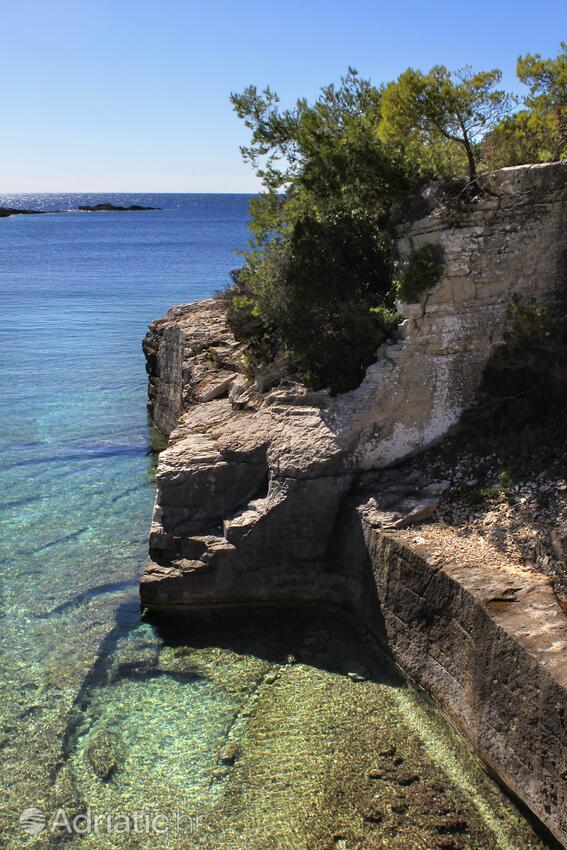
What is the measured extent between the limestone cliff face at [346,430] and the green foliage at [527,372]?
270mm

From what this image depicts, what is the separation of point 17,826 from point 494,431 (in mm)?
7496

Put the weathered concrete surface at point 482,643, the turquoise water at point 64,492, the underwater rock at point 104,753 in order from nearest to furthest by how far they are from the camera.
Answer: the weathered concrete surface at point 482,643 → the underwater rock at point 104,753 → the turquoise water at point 64,492

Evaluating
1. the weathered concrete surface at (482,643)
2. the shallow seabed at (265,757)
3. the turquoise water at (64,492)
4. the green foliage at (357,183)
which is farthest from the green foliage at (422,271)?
the turquoise water at (64,492)

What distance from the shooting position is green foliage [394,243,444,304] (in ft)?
33.7

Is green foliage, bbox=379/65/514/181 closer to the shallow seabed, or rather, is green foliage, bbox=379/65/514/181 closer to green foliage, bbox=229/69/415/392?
green foliage, bbox=229/69/415/392

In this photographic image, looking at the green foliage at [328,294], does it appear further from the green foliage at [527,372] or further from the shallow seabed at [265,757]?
the shallow seabed at [265,757]

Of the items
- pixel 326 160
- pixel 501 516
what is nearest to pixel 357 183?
pixel 326 160

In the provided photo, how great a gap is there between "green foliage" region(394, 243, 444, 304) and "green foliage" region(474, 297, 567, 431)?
3.93ft

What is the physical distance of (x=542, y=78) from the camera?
1088 cm

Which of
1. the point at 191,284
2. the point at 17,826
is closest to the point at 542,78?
the point at 17,826

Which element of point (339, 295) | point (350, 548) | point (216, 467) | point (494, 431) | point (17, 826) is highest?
point (339, 295)

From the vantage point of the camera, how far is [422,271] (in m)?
10.3

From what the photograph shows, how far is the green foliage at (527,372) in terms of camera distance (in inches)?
400

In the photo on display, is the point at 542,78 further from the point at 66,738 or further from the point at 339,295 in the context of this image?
the point at 66,738
